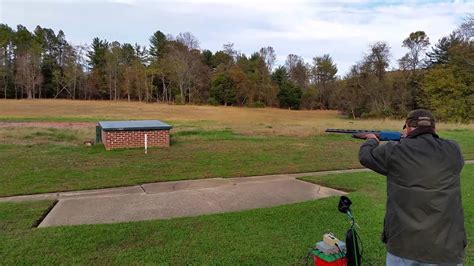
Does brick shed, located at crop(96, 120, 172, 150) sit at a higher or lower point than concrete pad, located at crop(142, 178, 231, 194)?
higher

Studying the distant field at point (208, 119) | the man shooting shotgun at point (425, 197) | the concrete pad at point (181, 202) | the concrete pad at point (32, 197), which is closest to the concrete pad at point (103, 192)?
the concrete pad at point (32, 197)

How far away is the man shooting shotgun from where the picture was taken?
2297 millimetres

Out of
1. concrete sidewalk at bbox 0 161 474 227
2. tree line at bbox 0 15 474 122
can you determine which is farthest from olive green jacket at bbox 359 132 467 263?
tree line at bbox 0 15 474 122

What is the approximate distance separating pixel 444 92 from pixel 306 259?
4565 cm

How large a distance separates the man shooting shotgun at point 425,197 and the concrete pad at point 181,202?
4.01 meters

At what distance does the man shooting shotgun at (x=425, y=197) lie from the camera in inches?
90.4

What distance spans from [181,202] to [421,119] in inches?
195

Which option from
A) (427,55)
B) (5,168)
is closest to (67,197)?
(5,168)

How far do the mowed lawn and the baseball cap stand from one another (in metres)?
2.11

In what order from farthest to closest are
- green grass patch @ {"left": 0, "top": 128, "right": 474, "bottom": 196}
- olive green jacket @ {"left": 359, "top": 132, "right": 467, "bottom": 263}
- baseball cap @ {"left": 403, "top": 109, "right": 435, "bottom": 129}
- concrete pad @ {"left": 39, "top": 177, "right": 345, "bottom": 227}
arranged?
green grass patch @ {"left": 0, "top": 128, "right": 474, "bottom": 196}
concrete pad @ {"left": 39, "top": 177, "right": 345, "bottom": 227}
baseball cap @ {"left": 403, "top": 109, "right": 435, "bottom": 129}
olive green jacket @ {"left": 359, "top": 132, "right": 467, "bottom": 263}

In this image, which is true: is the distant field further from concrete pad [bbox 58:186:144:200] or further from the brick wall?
concrete pad [bbox 58:186:144:200]

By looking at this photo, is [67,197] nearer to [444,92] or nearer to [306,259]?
[306,259]

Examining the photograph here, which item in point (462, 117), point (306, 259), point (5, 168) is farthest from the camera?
point (462, 117)

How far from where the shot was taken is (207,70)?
82.1 m
